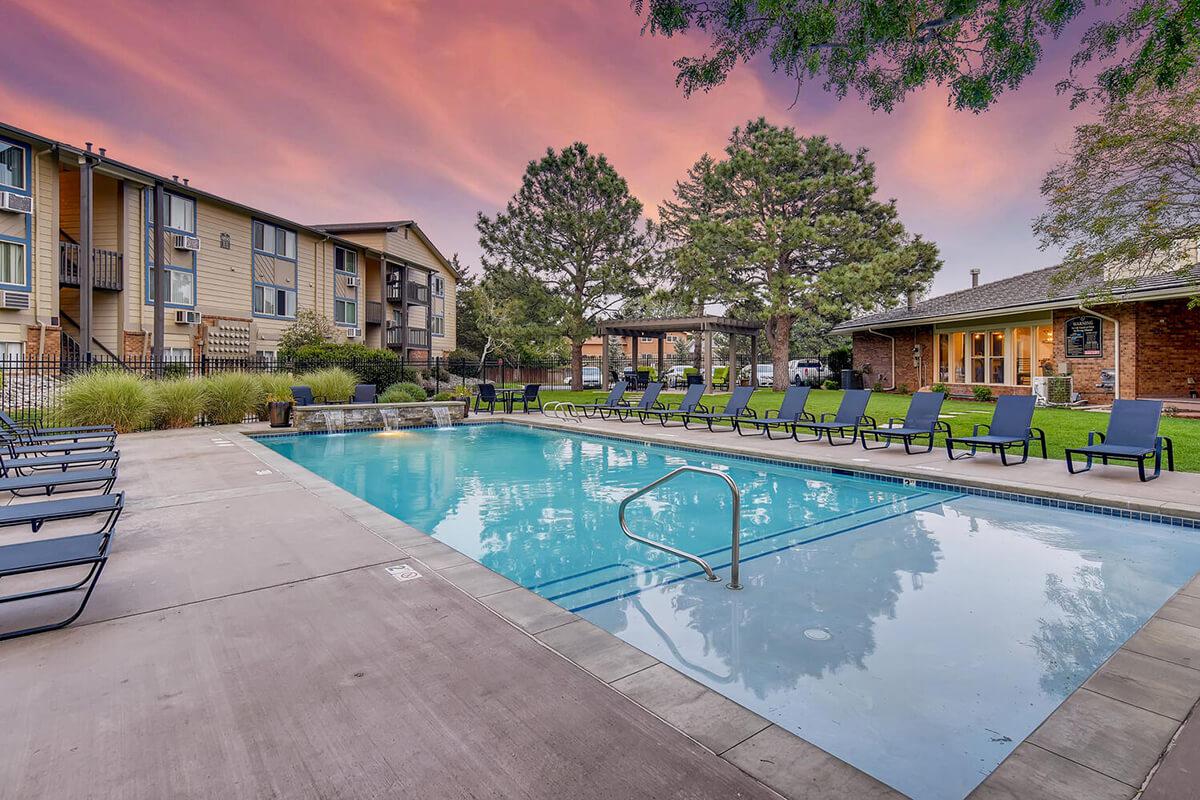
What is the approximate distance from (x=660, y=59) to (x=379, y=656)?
5.23 m

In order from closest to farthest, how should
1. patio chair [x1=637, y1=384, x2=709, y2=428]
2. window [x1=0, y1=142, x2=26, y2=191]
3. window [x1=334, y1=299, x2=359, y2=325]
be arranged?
patio chair [x1=637, y1=384, x2=709, y2=428]
window [x1=0, y1=142, x2=26, y2=191]
window [x1=334, y1=299, x2=359, y2=325]

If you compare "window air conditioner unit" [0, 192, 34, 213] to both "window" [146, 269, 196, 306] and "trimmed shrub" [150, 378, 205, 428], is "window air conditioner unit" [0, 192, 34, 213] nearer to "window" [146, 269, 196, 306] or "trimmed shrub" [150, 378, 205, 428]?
"window" [146, 269, 196, 306]

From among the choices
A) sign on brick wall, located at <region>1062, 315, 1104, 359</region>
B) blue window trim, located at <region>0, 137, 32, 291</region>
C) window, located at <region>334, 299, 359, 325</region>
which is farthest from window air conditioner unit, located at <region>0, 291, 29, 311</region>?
sign on brick wall, located at <region>1062, 315, 1104, 359</region>

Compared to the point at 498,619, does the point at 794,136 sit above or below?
above

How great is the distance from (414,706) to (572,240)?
27.3 meters

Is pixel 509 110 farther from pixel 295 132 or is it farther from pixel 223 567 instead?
pixel 223 567

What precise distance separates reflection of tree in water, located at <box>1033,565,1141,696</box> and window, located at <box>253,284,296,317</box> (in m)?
26.0

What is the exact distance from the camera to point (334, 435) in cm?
1375

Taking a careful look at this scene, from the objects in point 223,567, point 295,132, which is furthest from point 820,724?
point 295,132

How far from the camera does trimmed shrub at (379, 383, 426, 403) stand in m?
16.2

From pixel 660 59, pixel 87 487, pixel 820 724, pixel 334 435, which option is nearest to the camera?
pixel 820 724

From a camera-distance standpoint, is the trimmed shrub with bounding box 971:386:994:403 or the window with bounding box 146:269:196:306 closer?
the trimmed shrub with bounding box 971:386:994:403

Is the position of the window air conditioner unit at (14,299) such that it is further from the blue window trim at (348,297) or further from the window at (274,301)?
the blue window trim at (348,297)

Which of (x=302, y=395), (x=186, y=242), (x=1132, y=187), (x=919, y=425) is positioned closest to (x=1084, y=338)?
(x=1132, y=187)
